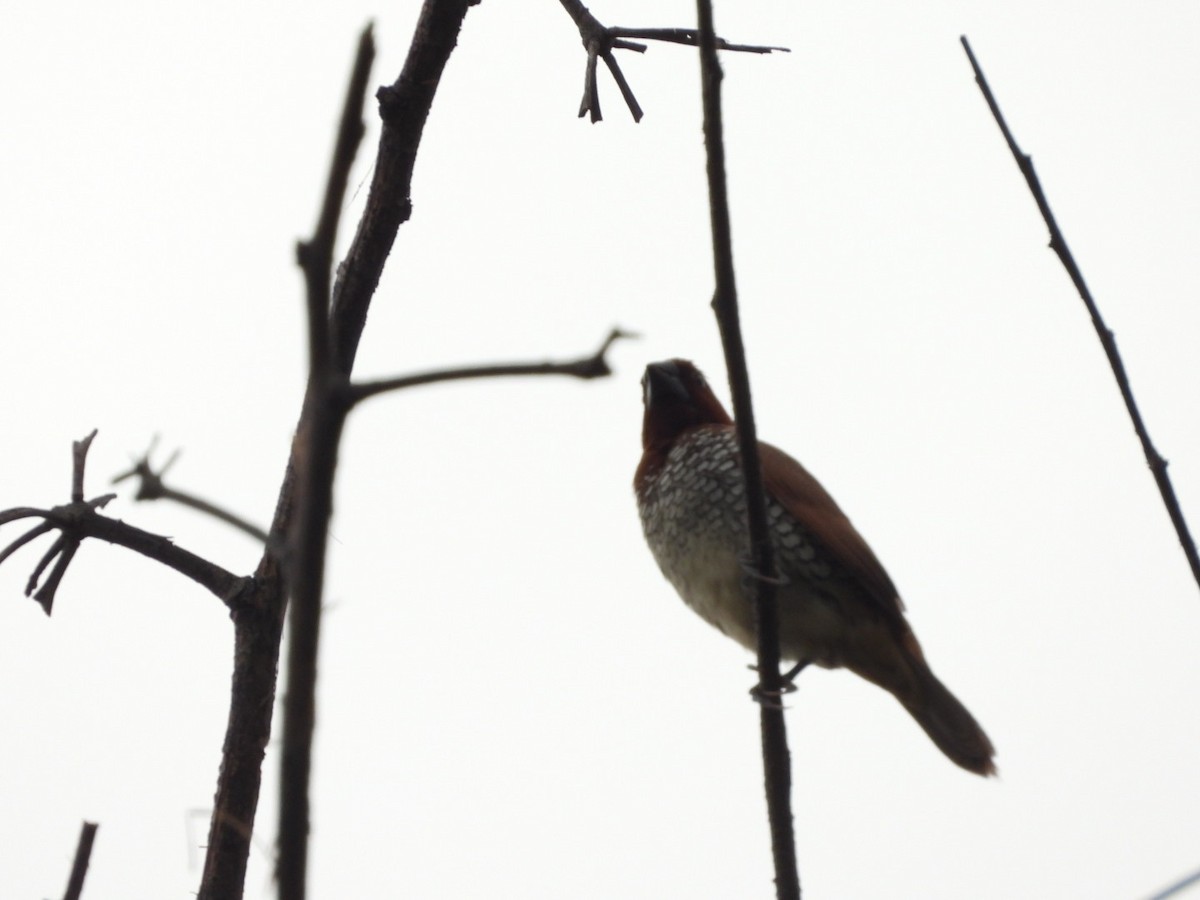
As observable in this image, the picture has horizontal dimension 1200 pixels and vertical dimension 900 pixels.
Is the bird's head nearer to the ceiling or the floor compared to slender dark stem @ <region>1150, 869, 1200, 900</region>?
nearer to the ceiling

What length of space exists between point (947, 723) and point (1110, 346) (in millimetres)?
3279

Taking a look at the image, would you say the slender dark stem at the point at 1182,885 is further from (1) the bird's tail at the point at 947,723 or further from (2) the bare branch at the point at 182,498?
(1) the bird's tail at the point at 947,723

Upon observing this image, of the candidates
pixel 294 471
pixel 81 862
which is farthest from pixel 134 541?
pixel 81 862

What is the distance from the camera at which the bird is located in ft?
15.2

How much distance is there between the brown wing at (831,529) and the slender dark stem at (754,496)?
6.01 ft

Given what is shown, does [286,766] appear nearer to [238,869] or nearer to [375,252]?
[238,869]

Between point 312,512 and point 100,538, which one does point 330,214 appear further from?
point 100,538

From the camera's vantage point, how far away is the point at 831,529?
15.3 ft

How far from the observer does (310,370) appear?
2.85ft

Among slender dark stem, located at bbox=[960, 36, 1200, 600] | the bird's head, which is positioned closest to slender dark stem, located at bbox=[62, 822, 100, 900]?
slender dark stem, located at bbox=[960, 36, 1200, 600]

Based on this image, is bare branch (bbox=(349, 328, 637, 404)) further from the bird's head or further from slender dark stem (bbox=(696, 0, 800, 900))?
the bird's head

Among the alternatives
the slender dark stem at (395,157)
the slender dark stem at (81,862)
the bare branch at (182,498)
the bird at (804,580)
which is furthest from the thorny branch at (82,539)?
the bird at (804,580)

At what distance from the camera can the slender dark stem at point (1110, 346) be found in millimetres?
1702

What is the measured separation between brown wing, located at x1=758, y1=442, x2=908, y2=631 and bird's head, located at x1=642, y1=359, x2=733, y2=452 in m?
0.65
